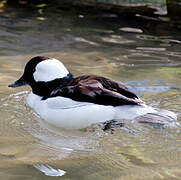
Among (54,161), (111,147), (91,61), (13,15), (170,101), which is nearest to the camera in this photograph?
(54,161)

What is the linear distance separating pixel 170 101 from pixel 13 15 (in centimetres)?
543

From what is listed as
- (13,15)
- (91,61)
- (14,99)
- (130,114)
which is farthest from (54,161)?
(13,15)

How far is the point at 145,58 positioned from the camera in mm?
7656

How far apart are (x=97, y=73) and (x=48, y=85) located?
57.2 inches

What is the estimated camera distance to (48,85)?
5.66 metres

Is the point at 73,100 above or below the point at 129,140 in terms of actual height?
above

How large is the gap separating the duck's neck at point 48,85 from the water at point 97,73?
0.86 ft

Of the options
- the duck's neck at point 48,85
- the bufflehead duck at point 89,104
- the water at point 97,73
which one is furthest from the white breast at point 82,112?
the duck's neck at point 48,85

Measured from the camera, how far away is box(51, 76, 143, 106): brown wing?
16.3 feet

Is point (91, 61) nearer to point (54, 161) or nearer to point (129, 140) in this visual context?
point (129, 140)

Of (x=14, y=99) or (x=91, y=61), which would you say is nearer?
(x=14, y=99)

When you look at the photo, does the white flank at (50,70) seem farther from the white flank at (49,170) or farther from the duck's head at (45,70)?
the white flank at (49,170)

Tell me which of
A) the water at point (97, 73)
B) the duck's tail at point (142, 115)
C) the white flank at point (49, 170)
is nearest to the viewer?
the white flank at point (49, 170)

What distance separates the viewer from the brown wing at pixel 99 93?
16.3 ft
